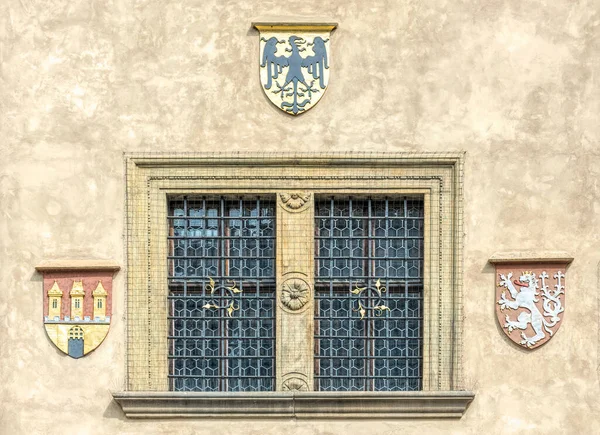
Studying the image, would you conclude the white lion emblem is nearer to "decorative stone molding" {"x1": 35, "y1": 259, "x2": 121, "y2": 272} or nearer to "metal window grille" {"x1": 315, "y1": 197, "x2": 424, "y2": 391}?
"metal window grille" {"x1": 315, "y1": 197, "x2": 424, "y2": 391}

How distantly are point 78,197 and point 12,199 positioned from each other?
1.60 ft

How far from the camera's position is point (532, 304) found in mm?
10055

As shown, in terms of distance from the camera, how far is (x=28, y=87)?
1017cm

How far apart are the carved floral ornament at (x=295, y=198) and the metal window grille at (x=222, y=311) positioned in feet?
0.64

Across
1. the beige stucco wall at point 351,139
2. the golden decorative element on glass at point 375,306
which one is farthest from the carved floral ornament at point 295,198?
the golden decorative element on glass at point 375,306

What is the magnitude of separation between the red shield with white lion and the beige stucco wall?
0.09m

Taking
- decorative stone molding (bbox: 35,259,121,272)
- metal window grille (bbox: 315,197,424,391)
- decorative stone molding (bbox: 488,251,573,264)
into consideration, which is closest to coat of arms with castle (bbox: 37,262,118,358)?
decorative stone molding (bbox: 35,259,121,272)

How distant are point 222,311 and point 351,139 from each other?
161cm

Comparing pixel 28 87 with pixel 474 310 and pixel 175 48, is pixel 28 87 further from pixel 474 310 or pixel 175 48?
pixel 474 310

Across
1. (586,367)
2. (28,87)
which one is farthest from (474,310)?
(28,87)

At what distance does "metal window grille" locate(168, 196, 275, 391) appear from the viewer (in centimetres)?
1027

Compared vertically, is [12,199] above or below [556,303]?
above

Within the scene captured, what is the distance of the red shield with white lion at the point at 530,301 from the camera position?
33.0 feet

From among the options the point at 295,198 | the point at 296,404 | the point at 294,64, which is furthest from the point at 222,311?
the point at 294,64
